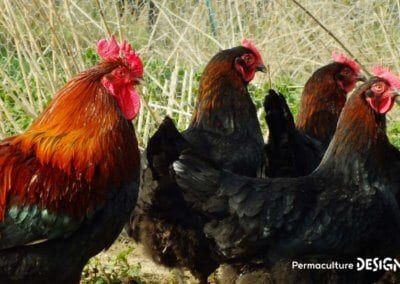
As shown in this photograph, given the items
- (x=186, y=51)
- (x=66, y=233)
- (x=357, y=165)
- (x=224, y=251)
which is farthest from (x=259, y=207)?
(x=186, y=51)

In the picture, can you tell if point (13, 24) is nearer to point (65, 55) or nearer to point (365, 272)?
point (65, 55)

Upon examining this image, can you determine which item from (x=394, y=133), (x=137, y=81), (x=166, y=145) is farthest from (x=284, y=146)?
(x=394, y=133)

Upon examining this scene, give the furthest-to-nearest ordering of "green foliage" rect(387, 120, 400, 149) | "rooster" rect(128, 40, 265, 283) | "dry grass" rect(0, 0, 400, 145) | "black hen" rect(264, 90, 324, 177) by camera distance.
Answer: "dry grass" rect(0, 0, 400, 145) → "green foliage" rect(387, 120, 400, 149) → "black hen" rect(264, 90, 324, 177) → "rooster" rect(128, 40, 265, 283)

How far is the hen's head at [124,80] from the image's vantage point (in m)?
4.47

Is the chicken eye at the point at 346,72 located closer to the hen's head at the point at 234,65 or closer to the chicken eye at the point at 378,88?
the hen's head at the point at 234,65

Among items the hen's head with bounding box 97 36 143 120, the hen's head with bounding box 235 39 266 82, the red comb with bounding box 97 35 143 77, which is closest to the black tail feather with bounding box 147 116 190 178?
the hen's head with bounding box 97 36 143 120

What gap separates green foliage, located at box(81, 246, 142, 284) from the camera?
559cm

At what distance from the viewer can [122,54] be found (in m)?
4.69

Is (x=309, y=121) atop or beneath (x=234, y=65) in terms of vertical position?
beneath

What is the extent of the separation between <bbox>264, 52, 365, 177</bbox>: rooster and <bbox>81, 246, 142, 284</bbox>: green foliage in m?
1.28

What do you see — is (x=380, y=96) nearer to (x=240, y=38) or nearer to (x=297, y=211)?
(x=297, y=211)

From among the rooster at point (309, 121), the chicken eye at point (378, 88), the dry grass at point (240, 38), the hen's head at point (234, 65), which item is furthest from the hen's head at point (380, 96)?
the dry grass at point (240, 38)

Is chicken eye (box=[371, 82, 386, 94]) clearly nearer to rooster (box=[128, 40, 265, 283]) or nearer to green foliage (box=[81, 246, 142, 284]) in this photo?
rooster (box=[128, 40, 265, 283])

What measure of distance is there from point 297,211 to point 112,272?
6.05 feet
